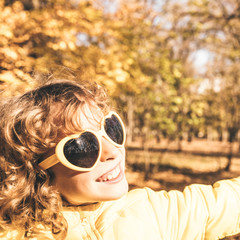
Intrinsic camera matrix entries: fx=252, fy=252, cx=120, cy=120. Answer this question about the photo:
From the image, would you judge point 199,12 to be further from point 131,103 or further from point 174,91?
point 131,103

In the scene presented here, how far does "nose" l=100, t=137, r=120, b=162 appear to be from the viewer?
4.23ft

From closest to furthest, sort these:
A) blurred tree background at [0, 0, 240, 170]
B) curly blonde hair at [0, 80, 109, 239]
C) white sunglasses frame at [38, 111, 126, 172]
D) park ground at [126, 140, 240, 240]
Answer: white sunglasses frame at [38, 111, 126, 172]
curly blonde hair at [0, 80, 109, 239]
blurred tree background at [0, 0, 240, 170]
park ground at [126, 140, 240, 240]

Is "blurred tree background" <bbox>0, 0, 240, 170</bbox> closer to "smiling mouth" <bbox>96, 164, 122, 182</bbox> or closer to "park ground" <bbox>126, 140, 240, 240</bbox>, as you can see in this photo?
"smiling mouth" <bbox>96, 164, 122, 182</bbox>

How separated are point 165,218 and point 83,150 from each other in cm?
63

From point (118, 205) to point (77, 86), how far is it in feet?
2.43

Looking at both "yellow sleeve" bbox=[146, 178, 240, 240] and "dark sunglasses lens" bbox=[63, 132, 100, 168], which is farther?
"yellow sleeve" bbox=[146, 178, 240, 240]

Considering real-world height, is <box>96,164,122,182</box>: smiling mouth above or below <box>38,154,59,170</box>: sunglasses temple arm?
below

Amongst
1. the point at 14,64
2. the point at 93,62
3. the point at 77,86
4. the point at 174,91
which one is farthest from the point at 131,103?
the point at 77,86

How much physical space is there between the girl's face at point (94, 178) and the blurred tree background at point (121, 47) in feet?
2.03

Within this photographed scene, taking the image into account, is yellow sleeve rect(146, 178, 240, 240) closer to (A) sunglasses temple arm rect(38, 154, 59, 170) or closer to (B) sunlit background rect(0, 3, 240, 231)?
(A) sunglasses temple arm rect(38, 154, 59, 170)

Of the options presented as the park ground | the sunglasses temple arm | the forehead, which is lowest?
the park ground

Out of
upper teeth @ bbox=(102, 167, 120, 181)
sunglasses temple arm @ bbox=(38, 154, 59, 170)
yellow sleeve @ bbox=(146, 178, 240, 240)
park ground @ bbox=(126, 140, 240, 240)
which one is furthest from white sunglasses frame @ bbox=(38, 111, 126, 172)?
park ground @ bbox=(126, 140, 240, 240)

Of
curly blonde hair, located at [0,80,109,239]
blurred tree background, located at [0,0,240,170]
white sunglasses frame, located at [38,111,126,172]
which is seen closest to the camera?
white sunglasses frame, located at [38,111,126,172]

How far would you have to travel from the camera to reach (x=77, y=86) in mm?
1487
